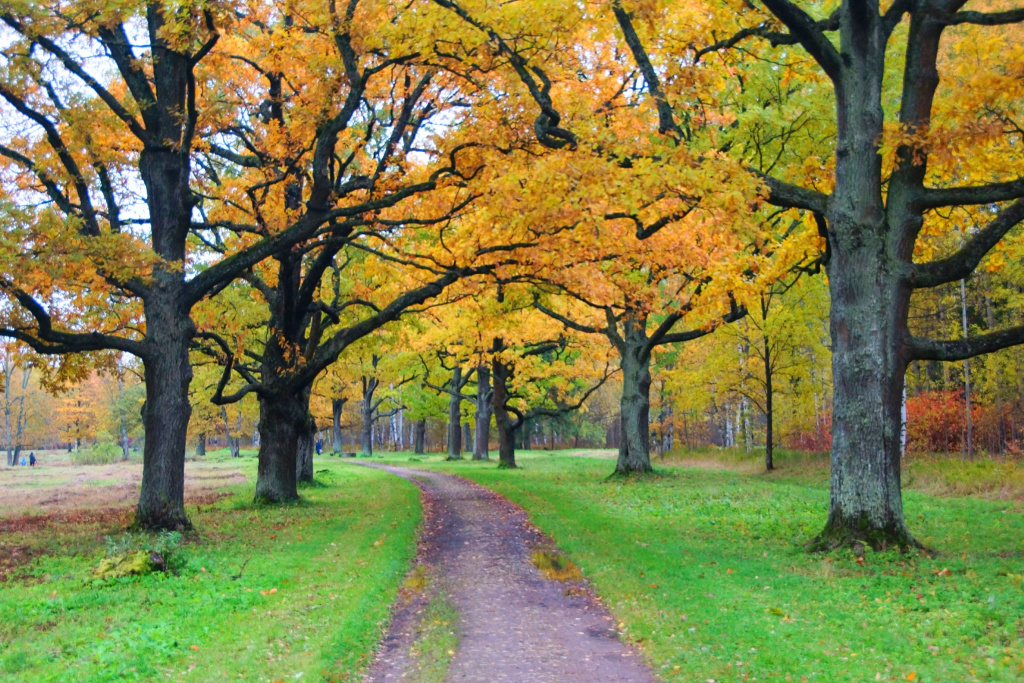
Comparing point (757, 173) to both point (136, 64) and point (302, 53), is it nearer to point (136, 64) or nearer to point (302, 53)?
point (302, 53)

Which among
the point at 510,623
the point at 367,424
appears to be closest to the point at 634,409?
the point at 510,623

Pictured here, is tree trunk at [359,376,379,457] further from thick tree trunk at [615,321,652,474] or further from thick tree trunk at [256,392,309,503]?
thick tree trunk at [256,392,309,503]

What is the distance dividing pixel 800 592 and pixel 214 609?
6692 millimetres

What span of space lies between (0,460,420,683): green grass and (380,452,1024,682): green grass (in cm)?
298

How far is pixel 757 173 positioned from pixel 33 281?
11457 mm

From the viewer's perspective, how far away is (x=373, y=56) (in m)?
14.7

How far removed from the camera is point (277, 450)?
2070cm

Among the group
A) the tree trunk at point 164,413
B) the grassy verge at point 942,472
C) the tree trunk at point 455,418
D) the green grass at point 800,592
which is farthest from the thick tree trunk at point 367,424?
the tree trunk at point 164,413

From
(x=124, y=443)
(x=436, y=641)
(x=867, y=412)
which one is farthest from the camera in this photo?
(x=124, y=443)

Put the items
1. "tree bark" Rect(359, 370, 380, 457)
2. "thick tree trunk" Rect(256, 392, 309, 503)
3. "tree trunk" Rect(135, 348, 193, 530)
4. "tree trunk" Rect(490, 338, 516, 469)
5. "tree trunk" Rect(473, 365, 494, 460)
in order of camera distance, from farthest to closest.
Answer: "tree bark" Rect(359, 370, 380, 457) → "tree trunk" Rect(473, 365, 494, 460) → "tree trunk" Rect(490, 338, 516, 469) → "thick tree trunk" Rect(256, 392, 309, 503) → "tree trunk" Rect(135, 348, 193, 530)

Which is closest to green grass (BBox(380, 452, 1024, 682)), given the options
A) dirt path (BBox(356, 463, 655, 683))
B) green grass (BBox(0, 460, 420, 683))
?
dirt path (BBox(356, 463, 655, 683))

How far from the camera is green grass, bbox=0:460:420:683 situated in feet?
21.3

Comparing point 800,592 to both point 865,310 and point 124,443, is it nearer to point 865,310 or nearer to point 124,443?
point 865,310

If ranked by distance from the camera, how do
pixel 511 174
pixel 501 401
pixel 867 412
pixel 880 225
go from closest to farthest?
pixel 867 412 → pixel 880 225 → pixel 511 174 → pixel 501 401
